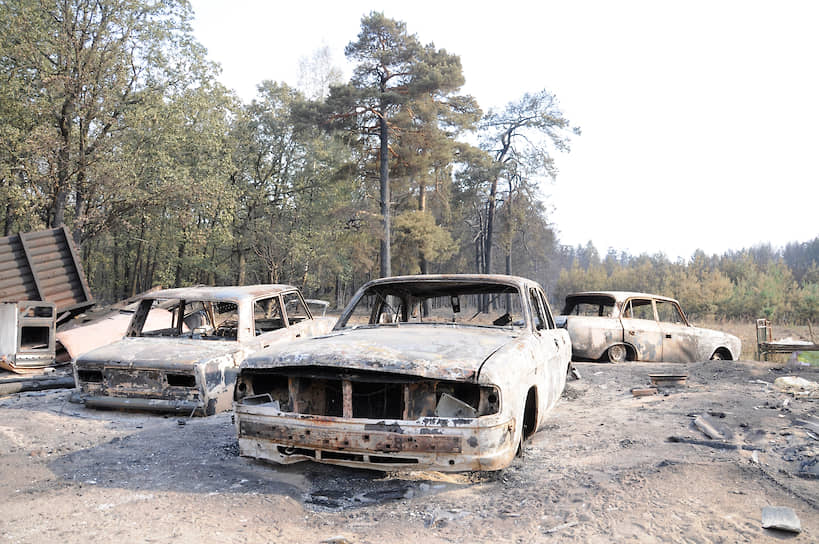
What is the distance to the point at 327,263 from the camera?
3161cm

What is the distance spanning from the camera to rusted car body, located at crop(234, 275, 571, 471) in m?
3.07

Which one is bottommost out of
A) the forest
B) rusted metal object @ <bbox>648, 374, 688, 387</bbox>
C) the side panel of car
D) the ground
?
the ground

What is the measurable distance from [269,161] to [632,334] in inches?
1119

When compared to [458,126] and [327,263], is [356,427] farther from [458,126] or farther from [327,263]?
[327,263]

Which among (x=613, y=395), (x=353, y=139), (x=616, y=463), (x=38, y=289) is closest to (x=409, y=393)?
(x=616, y=463)

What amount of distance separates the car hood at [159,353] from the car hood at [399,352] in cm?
216

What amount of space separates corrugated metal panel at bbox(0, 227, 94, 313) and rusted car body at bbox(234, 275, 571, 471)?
26.0 feet

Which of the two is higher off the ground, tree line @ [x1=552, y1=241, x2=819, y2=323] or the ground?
tree line @ [x1=552, y1=241, x2=819, y2=323]

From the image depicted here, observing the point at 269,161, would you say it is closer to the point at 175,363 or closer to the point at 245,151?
the point at 245,151

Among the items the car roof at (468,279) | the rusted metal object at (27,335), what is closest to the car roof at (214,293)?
the car roof at (468,279)

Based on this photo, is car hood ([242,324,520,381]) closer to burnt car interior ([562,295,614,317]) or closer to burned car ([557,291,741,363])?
burned car ([557,291,741,363])

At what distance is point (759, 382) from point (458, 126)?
2015 cm

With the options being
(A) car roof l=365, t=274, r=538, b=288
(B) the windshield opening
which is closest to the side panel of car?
(A) car roof l=365, t=274, r=538, b=288

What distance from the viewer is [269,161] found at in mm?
33344
